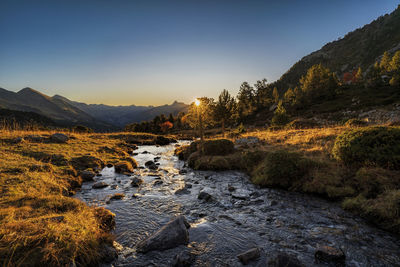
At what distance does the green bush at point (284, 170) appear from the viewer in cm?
1134

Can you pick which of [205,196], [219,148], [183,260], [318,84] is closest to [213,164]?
[219,148]

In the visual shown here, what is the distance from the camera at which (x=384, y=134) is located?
9.63m

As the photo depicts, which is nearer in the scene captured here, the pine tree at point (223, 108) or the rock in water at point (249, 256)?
the rock in water at point (249, 256)

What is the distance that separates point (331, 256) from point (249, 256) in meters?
2.42

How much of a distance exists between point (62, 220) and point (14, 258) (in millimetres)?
1630

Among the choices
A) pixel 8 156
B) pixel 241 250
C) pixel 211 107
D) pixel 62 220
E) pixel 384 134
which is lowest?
pixel 241 250

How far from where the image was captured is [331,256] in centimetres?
540

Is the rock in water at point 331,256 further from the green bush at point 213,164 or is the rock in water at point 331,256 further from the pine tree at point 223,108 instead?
the pine tree at point 223,108

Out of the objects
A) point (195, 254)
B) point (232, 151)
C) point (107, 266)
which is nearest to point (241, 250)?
point (195, 254)

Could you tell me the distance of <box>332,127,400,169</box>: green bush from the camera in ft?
30.2

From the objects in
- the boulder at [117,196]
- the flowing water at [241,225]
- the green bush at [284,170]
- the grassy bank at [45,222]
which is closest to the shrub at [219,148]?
the flowing water at [241,225]

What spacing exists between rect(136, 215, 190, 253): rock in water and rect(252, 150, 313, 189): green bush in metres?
7.12

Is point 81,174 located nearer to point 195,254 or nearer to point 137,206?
point 137,206

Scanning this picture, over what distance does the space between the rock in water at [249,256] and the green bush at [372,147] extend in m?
8.56
